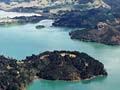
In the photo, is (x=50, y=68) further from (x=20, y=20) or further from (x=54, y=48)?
(x=20, y=20)

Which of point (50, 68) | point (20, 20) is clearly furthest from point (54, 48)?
point (20, 20)

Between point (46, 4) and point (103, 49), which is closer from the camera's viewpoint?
point (103, 49)

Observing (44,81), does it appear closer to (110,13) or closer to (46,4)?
(110,13)

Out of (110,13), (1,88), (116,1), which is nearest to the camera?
(1,88)

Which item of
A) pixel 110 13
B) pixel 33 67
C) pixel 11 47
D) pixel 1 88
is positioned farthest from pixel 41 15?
pixel 1 88

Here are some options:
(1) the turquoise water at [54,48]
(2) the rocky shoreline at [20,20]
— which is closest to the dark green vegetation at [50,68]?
(1) the turquoise water at [54,48]

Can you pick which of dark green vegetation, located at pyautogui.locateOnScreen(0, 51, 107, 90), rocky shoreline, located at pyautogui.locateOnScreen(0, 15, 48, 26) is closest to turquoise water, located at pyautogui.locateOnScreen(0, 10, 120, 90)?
dark green vegetation, located at pyautogui.locateOnScreen(0, 51, 107, 90)

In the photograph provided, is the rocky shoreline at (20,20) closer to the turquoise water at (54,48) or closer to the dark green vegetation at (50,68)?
the turquoise water at (54,48)
